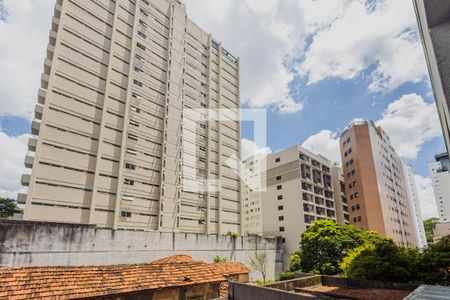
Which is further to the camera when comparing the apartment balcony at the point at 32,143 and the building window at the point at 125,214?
the building window at the point at 125,214

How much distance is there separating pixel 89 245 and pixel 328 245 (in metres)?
24.4

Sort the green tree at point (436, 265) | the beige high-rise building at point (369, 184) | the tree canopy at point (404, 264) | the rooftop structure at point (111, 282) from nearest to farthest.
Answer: the rooftop structure at point (111, 282)
the green tree at point (436, 265)
the tree canopy at point (404, 264)
the beige high-rise building at point (369, 184)

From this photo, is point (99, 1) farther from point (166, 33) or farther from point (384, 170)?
point (384, 170)

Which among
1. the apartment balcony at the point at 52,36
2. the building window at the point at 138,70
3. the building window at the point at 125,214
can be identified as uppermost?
the building window at the point at 138,70

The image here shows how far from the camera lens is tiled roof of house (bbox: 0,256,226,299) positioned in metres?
10.3

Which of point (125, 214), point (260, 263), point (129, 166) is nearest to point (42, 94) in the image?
point (129, 166)

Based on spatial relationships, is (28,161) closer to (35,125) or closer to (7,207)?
(35,125)

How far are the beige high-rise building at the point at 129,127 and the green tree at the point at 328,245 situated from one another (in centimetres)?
1442

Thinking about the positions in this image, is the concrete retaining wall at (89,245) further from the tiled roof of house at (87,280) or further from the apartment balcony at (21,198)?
the tiled roof of house at (87,280)

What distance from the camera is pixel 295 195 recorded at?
46750 mm

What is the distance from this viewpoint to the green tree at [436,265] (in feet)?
58.1

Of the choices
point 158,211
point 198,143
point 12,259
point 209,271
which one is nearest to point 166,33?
point 198,143

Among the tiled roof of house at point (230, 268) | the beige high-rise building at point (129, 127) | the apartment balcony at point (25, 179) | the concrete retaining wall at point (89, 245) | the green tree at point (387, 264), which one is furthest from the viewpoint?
the beige high-rise building at point (129, 127)

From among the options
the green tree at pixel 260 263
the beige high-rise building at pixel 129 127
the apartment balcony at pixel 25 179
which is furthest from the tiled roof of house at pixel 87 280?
the green tree at pixel 260 263
